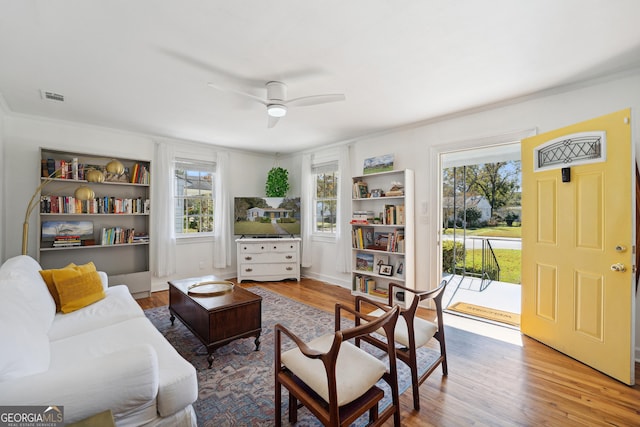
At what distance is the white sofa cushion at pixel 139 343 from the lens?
53.5 inches

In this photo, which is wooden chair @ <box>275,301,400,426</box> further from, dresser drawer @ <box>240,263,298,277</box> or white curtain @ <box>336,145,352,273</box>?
dresser drawer @ <box>240,263,298,277</box>

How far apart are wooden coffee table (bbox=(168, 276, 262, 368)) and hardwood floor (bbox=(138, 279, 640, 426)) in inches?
54.0

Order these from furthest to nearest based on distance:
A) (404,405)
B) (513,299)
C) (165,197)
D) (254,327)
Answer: (165,197)
(513,299)
(254,327)
(404,405)

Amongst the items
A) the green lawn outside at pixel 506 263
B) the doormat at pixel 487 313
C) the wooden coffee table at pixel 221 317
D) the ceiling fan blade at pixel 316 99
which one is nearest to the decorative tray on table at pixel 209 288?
the wooden coffee table at pixel 221 317

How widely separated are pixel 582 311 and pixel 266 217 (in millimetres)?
4296

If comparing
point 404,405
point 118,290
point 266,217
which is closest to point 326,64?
point 404,405

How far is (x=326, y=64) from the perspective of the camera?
7.36 ft

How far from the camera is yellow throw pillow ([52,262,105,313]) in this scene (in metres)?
2.32

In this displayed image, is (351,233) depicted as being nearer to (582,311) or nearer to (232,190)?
(232,190)

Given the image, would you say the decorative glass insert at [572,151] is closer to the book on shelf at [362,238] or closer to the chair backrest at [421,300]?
the chair backrest at [421,300]

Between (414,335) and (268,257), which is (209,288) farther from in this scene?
(268,257)

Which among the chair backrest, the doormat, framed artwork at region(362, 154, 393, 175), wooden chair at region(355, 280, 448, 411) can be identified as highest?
framed artwork at region(362, 154, 393, 175)

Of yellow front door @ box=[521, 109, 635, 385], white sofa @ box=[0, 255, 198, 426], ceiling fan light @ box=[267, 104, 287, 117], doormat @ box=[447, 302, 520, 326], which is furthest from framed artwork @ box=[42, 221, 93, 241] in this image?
yellow front door @ box=[521, 109, 635, 385]

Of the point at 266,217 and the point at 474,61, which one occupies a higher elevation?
the point at 474,61
